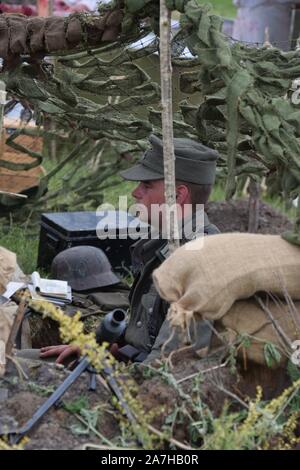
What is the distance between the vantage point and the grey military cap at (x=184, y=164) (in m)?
4.10

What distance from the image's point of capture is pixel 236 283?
2.80 meters

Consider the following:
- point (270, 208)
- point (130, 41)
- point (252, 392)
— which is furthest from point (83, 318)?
point (270, 208)

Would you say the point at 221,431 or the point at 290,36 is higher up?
the point at 290,36

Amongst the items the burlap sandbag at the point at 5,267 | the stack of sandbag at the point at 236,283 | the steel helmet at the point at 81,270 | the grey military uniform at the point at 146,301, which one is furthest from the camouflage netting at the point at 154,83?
the burlap sandbag at the point at 5,267

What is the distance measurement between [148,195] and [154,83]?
0.73 meters

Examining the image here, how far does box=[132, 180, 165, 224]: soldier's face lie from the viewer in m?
4.12

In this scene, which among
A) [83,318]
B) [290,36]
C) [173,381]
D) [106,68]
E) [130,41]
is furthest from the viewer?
[290,36]

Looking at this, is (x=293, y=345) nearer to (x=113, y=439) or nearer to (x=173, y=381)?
(x=173, y=381)

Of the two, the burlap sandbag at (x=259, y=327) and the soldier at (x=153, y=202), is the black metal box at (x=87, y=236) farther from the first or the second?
the burlap sandbag at (x=259, y=327)

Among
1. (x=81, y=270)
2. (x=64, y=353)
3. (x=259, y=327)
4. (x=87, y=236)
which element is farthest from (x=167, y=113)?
(x=87, y=236)

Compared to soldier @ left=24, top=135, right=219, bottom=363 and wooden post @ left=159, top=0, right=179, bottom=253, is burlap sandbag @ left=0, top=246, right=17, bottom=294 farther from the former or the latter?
wooden post @ left=159, top=0, right=179, bottom=253

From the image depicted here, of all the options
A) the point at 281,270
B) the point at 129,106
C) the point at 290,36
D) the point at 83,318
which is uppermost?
the point at 290,36

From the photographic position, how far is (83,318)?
523cm

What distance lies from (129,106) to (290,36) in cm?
753
